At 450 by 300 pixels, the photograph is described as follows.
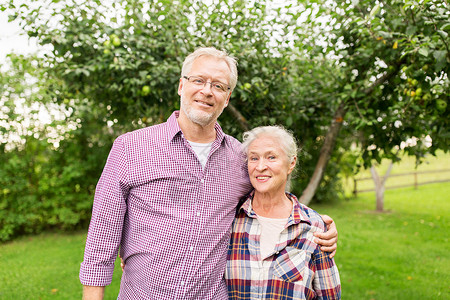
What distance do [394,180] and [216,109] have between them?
57.5ft

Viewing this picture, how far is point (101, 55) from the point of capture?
3.34 metres

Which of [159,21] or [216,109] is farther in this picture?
[159,21]

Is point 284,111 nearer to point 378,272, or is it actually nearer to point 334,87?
point 334,87

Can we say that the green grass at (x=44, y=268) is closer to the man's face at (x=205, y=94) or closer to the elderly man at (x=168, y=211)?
the elderly man at (x=168, y=211)

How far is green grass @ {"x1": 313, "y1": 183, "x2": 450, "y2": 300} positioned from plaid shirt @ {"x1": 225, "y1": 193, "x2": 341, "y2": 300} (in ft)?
11.0

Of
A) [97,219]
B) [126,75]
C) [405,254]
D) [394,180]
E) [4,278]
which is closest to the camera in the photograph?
[97,219]

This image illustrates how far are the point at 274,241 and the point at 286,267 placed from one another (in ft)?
0.46

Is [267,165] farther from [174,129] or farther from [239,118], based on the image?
[239,118]

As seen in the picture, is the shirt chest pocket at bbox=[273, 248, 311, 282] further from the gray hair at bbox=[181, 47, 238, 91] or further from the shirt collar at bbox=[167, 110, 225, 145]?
the gray hair at bbox=[181, 47, 238, 91]

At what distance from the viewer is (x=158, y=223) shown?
177cm

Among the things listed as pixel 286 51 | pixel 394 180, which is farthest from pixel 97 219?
pixel 394 180

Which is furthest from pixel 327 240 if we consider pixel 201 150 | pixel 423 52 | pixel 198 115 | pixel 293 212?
pixel 423 52

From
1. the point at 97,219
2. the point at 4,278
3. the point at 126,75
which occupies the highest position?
the point at 126,75

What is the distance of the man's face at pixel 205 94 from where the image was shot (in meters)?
1.92
